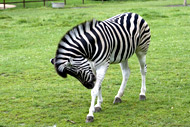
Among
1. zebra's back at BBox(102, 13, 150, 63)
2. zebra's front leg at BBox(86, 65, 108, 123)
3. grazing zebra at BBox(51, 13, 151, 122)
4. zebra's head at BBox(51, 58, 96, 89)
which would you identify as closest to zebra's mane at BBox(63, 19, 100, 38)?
grazing zebra at BBox(51, 13, 151, 122)

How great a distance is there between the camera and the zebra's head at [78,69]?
214 inches

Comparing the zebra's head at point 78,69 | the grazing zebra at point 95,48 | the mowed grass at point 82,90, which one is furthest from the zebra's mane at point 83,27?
the mowed grass at point 82,90

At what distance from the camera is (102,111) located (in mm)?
6277

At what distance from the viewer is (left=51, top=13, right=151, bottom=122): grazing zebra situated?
5.52 meters

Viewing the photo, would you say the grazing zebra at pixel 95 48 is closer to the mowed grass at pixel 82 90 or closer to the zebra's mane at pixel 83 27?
the zebra's mane at pixel 83 27

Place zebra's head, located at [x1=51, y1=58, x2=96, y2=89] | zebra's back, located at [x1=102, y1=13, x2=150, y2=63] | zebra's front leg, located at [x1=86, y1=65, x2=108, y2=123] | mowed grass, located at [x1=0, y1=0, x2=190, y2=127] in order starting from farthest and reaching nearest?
zebra's back, located at [x1=102, y1=13, x2=150, y2=63]
mowed grass, located at [x1=0, y1=0, x2=190, y2=127]
zebra's front leg, located at [x1=86, y1=65, x2=108, y2=123]
zebra's head, located at [x1=51, y1=58, x2=96, y2=89]

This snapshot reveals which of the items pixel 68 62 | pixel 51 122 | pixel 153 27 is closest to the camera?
pixel 68 62

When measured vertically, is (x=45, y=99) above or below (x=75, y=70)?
below

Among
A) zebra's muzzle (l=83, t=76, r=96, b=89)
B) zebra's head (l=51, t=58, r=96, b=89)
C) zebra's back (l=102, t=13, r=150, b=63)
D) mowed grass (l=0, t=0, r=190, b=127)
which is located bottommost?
mowed grass (l=0, t=0, r=190, b=127)

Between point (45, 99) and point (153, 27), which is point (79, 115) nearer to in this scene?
point (45, 99)

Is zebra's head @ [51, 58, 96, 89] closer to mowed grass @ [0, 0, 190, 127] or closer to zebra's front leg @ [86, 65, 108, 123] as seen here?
zebra's front leg @ [86, 65, 108, 123]

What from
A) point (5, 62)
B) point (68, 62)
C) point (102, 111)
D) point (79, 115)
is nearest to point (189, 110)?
point (102, 111)

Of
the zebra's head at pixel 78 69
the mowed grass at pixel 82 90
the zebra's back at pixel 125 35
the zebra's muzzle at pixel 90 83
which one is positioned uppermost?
the zebra's back at pixel 125 35

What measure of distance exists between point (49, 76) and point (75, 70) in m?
3.42
